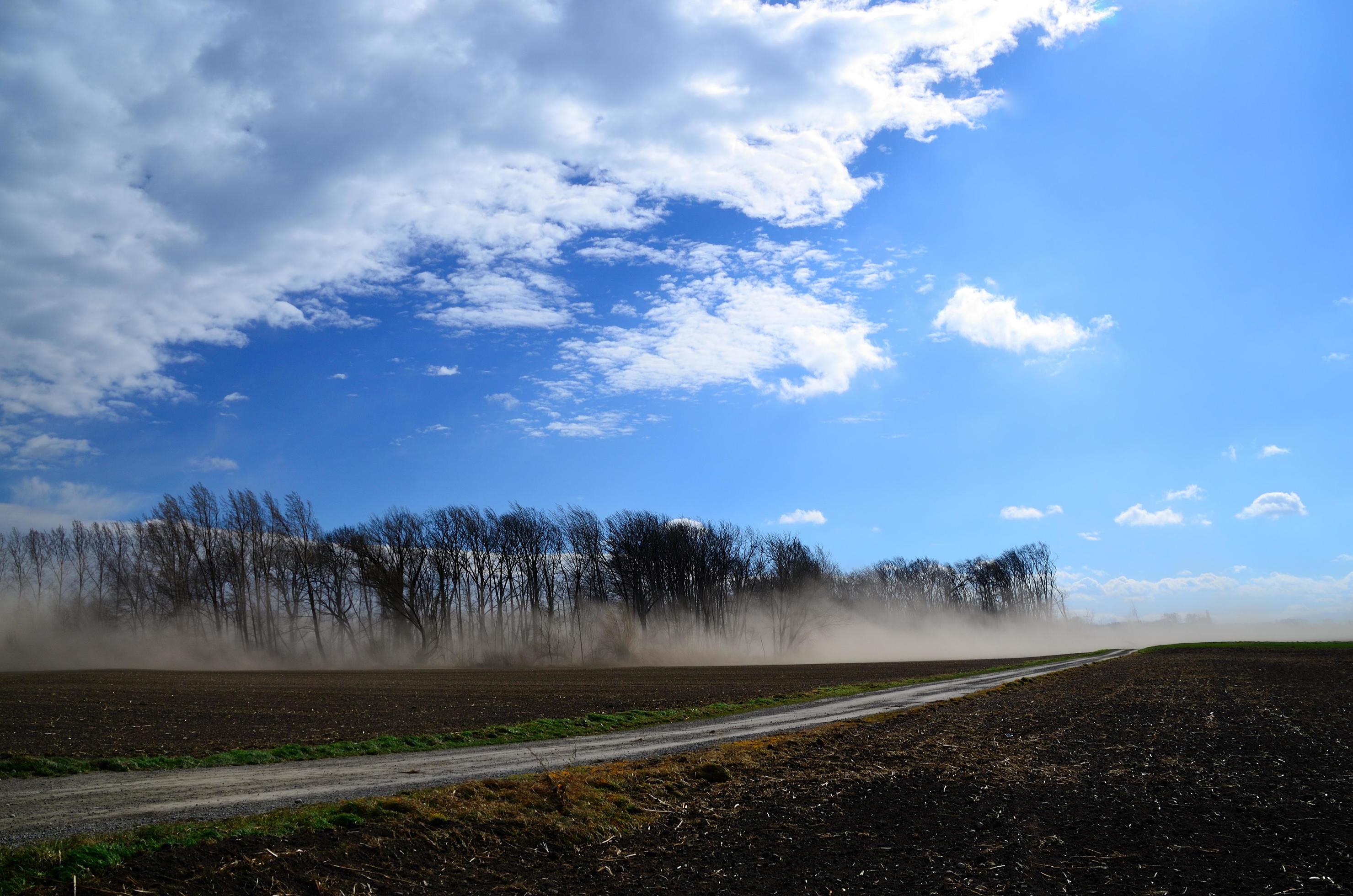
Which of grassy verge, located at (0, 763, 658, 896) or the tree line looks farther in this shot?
the tree line

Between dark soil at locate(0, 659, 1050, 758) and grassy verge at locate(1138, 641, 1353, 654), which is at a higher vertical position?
dark soil at locate(0, 659, 1050, 758)

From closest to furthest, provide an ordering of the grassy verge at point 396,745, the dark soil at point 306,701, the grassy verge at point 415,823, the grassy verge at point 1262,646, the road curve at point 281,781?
the grassy verge at point 415,823 → the road curve at point 281,781 → the grassy verge at point 396,745 → the dark soil at point 306,701 → the grassy verge at point 1262,646

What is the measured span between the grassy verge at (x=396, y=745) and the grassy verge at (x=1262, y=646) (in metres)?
80.6

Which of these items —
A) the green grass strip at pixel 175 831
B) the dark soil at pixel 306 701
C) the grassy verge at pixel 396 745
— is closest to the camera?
the green grass strip at pixel 175 831

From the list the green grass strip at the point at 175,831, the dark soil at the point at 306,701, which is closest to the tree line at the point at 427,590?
the dark soil at the point at 306,701

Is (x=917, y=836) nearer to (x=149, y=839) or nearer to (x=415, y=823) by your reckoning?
(x=415, y=823)

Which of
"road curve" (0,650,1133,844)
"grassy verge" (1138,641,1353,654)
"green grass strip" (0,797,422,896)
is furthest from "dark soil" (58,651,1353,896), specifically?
"grassy verge" (1138,641,1353,654)

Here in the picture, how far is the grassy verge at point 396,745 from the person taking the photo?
1823cm

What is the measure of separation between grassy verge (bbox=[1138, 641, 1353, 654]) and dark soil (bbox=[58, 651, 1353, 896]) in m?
84.8

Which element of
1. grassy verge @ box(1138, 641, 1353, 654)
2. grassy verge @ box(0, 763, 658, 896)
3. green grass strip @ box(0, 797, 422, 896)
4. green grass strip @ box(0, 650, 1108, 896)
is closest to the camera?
green grass strip @ box(0, 797, 422, 896)

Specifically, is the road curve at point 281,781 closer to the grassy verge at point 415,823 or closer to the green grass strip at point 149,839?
the green grass strip at point 149,839

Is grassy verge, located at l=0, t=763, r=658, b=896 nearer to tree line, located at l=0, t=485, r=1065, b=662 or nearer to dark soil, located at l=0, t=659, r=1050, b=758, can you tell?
dark soil, located at l=0, t=659, r=1050, b=758

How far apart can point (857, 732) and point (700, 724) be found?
685cm

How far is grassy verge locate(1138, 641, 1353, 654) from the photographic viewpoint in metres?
84.3
